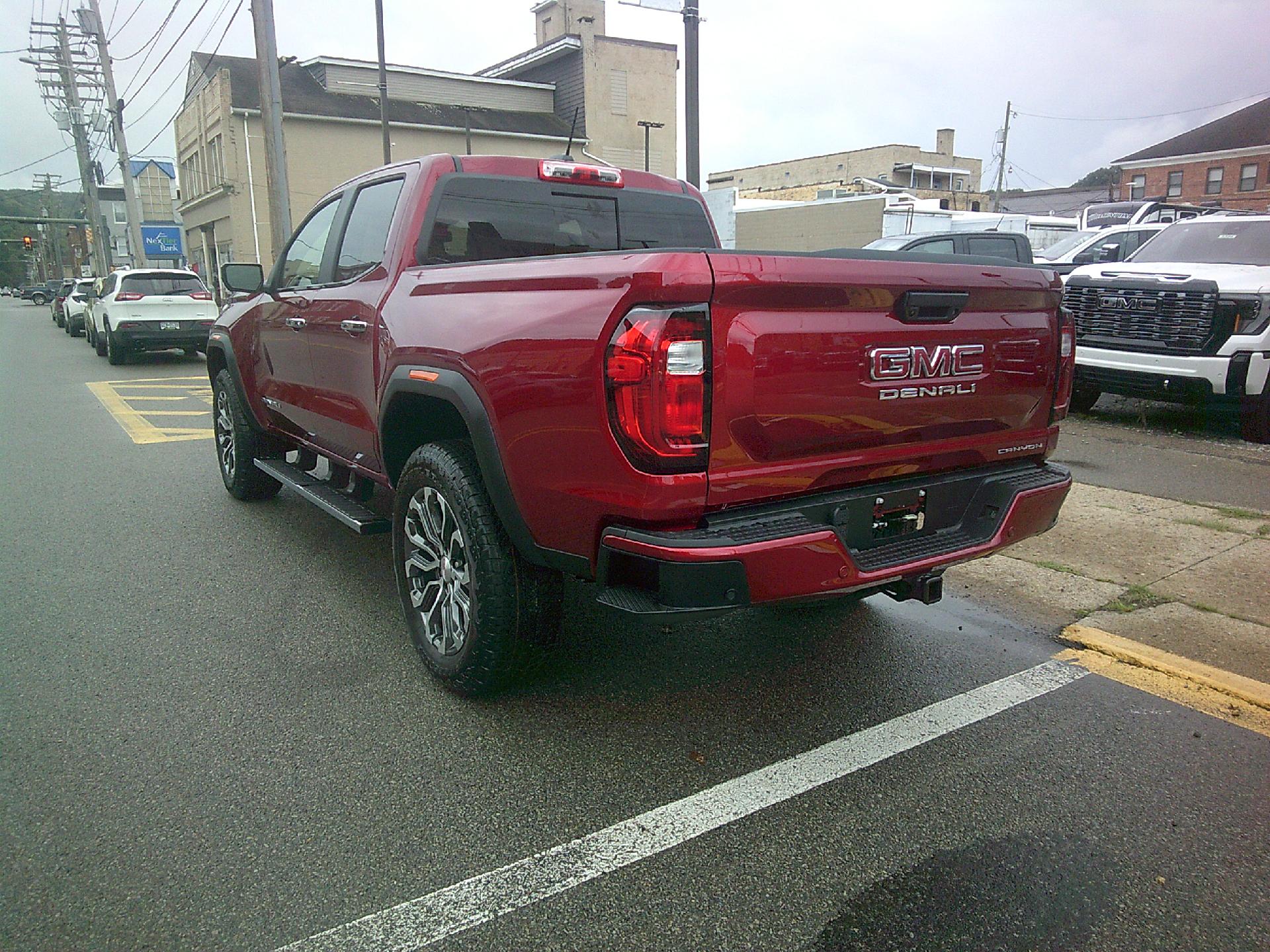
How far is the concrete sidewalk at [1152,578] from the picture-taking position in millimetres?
3955

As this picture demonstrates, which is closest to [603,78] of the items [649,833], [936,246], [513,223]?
[936,246]

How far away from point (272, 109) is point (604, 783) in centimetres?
1463

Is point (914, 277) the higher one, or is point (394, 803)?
point (914, 277)

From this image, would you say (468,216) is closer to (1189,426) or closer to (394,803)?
(394,803)

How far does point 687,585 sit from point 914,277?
48.3 inches

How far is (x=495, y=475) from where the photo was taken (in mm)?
2939

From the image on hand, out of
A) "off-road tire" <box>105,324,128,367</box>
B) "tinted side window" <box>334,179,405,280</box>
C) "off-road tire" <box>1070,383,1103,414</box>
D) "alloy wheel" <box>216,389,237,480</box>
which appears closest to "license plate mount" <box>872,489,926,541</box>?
"tinted side window" <box>334,179,405,280</box>

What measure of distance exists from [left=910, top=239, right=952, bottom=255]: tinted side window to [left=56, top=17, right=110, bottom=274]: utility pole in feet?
117

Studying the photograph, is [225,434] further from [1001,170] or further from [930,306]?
[1001,170]

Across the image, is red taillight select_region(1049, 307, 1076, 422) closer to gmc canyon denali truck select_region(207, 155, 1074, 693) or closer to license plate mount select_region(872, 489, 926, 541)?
gmc canyon denali truck select_region(207, 155, 1074, 693)

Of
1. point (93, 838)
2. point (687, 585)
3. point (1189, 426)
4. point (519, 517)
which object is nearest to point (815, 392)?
point (687, 585)

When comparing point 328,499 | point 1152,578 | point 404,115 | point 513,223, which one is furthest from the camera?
point 404,115

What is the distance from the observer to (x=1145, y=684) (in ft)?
11.7

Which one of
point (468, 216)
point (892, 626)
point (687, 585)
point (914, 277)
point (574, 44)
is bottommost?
point (892, 626)
